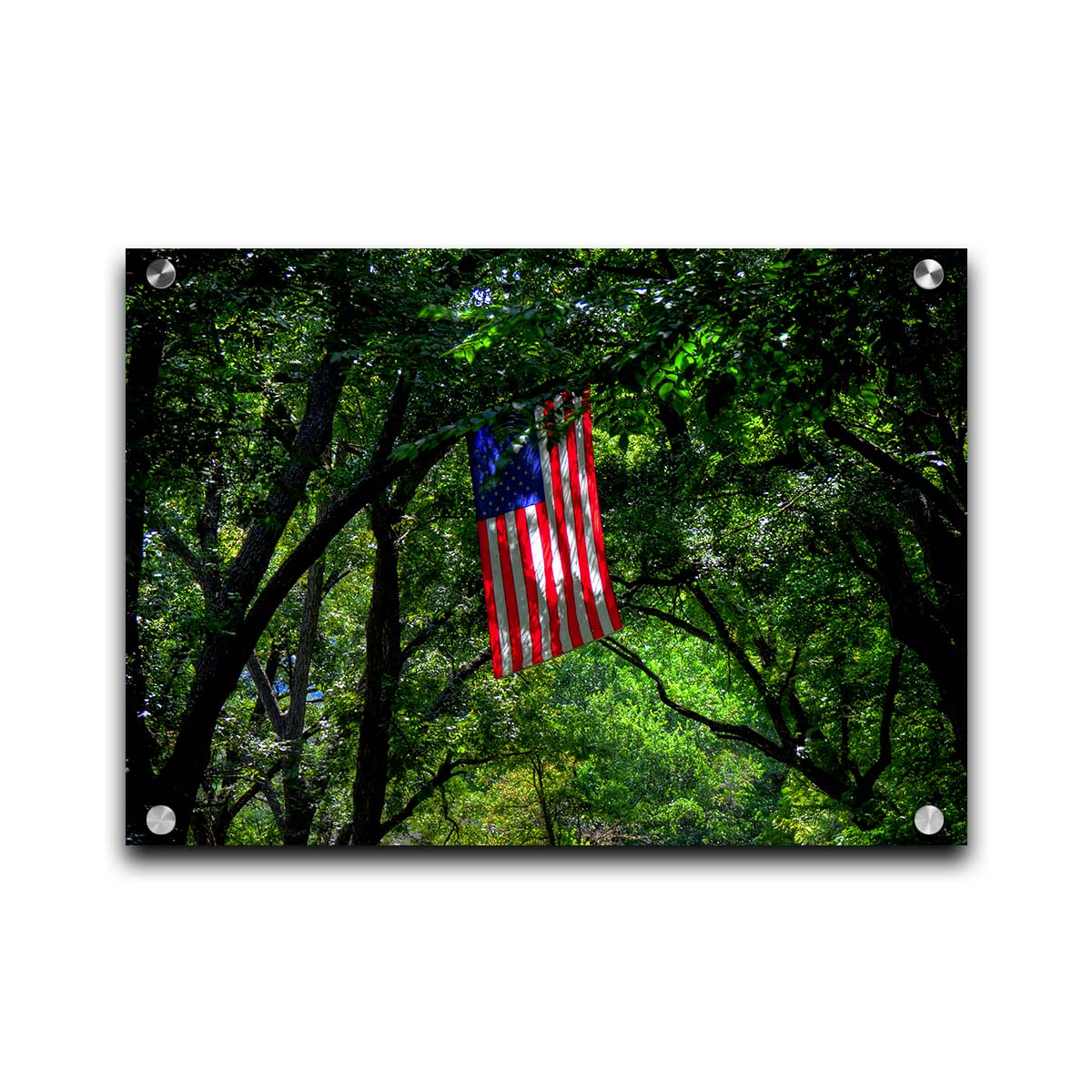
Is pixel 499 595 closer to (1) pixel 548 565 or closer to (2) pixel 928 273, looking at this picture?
(1) pixel 548 565

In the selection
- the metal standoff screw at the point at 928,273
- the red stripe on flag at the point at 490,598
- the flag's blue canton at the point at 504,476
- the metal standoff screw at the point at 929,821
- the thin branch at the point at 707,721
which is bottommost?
the metal standoff screw at the point at 929,821

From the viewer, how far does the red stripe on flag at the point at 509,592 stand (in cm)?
331

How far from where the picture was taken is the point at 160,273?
3150mm

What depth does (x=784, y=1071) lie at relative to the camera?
9.47 feet

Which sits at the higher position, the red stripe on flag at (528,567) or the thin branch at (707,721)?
the red stripe on flag at (528,567)

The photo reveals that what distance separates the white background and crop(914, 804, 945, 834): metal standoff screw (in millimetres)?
104

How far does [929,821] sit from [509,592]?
64.1 inches

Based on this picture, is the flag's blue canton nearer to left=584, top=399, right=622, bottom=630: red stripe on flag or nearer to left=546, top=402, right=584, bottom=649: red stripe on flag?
left=546, top=402, right=584, bottom=649: red stripe on flag

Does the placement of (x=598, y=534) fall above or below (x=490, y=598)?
above

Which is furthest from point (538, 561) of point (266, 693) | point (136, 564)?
point (136, 564)

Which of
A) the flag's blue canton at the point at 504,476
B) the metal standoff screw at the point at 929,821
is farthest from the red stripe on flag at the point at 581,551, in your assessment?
the metal standoff screw at the point at 929,821

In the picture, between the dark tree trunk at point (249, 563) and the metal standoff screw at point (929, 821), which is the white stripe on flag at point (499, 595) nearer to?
the dark tree trunk at point (249, 563)
